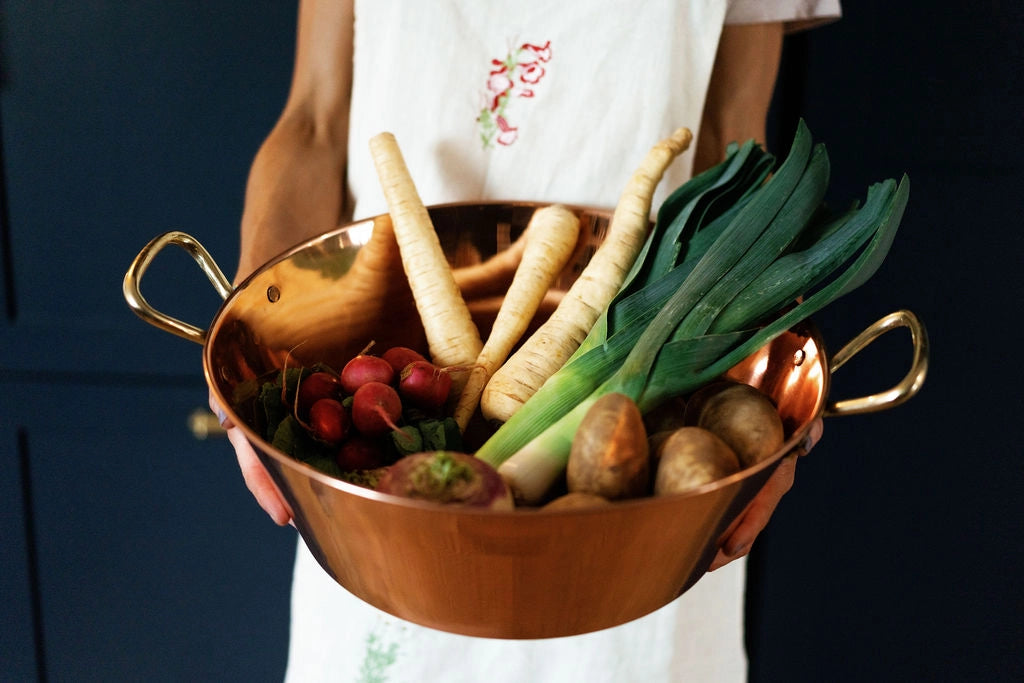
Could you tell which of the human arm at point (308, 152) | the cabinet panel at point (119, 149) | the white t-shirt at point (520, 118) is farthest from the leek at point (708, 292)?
the cabinet panel at point (119, 149)

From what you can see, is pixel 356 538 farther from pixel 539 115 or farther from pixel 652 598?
pixel 539 115

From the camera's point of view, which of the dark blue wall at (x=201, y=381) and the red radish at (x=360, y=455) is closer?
the red radish at (x=360, y=455)

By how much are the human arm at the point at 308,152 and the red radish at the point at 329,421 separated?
0.24m

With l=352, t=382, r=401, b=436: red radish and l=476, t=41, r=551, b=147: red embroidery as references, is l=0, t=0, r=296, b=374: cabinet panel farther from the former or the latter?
l=352, t=382, r=401, b=436: red radish

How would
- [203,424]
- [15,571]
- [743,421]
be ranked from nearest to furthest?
[743,421], [203,424], [15,571]

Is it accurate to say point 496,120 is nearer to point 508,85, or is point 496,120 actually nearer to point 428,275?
point 508,85

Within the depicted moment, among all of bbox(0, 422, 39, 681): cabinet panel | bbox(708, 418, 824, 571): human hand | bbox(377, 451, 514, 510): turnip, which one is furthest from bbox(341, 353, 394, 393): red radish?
bbox(0, 422, 39, 681): cabinet panel

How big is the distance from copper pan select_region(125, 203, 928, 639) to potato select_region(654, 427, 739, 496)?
13 millimetres

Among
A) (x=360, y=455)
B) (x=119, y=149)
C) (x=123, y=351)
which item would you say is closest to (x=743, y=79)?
(x=360, y=455)

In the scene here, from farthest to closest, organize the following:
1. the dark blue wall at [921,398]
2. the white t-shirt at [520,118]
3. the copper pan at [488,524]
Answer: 1. the dark blue wall at [921,398]
2. the white t-shirt at [520,118]
3. the copper pan at [488,524]

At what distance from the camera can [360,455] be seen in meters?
0.53

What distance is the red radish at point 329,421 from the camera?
1.73 ft

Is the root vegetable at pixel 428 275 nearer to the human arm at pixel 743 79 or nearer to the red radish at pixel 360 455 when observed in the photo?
the red radish at pixel 360 455

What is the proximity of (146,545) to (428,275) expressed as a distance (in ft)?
3.19
